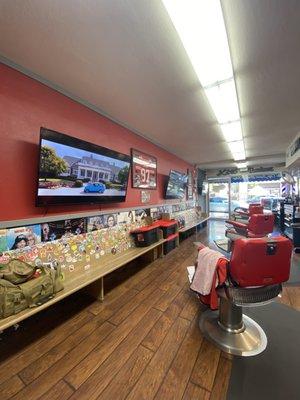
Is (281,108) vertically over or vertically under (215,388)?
over

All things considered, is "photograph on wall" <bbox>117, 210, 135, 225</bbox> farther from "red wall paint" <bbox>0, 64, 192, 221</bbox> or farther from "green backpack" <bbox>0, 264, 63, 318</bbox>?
"green backpack" <bbox>0, 264, 63, 318</bbox>

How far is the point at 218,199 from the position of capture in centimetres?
996

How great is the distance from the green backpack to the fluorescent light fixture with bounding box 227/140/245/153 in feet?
15.2

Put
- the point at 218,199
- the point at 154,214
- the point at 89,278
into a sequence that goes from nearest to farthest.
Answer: the point at 89,278 < the point at 154,214 < the point at 218,199

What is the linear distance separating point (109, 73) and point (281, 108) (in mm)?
2609

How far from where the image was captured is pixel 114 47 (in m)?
1.66

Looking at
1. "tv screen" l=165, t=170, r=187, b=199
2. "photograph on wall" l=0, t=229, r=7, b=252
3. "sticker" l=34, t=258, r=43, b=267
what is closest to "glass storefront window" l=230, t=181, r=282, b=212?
"tv screen" l=165, t=170, r=187, b=199

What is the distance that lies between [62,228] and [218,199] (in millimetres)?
8988

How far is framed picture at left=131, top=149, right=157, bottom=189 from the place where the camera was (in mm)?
3658

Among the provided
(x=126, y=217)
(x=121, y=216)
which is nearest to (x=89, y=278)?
(x=121, y=216)

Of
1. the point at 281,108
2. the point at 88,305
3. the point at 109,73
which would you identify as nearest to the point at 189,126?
the point at 281,108

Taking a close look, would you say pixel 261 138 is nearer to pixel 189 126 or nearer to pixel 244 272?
pixel 189 126

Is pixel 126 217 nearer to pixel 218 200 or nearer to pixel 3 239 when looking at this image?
pixel 3 239

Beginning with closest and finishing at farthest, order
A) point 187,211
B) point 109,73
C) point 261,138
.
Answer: point 109,73
point 261,138
point 187,211
